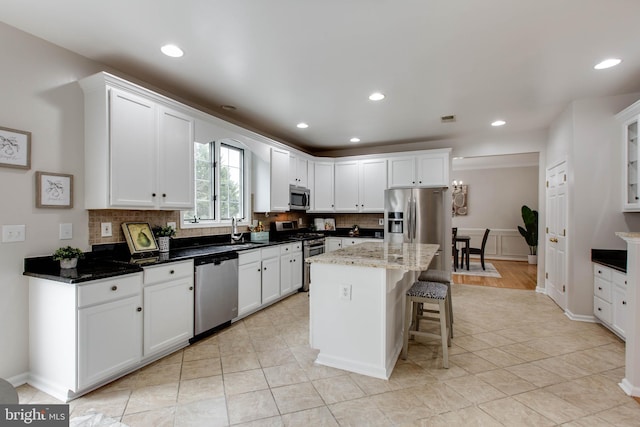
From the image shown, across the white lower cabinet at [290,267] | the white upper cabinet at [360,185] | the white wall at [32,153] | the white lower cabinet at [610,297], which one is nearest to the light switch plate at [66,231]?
the white wall at [32,153]

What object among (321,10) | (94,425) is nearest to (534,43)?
(321,10)

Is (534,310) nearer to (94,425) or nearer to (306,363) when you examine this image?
(306,363)

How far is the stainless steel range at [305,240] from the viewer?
5.00 m

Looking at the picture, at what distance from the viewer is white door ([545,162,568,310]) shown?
3.98m

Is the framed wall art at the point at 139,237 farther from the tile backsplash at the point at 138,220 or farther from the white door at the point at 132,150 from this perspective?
the white door at the point at 132,150

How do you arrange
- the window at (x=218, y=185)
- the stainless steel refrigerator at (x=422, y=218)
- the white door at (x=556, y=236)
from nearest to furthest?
1. the window at (x=218, y=185)
2. the white door at (x=556, y=236)
3. the stainless steel refrigerator at (x=422, y=218)

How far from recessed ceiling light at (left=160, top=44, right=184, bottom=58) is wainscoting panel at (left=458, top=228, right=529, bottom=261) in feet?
25.9

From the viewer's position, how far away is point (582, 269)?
3.66 meters

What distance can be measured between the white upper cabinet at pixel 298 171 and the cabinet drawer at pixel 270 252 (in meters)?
1.33

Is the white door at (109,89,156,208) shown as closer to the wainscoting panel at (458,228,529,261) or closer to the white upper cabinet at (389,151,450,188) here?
the white upper cabinet at (389,151,450,188)

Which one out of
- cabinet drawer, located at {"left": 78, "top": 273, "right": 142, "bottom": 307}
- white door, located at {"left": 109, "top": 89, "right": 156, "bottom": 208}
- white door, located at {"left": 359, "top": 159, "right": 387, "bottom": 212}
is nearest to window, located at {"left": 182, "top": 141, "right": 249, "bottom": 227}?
white door, located at {"left": 109, "top": 89, "right": 156, "bottom": 208}

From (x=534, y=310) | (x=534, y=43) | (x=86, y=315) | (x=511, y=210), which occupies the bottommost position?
(x=534, y=310)

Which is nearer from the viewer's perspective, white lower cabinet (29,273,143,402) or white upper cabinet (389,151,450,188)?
white lower cabinet (29,273,143,402)

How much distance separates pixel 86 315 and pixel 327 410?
1733mm
